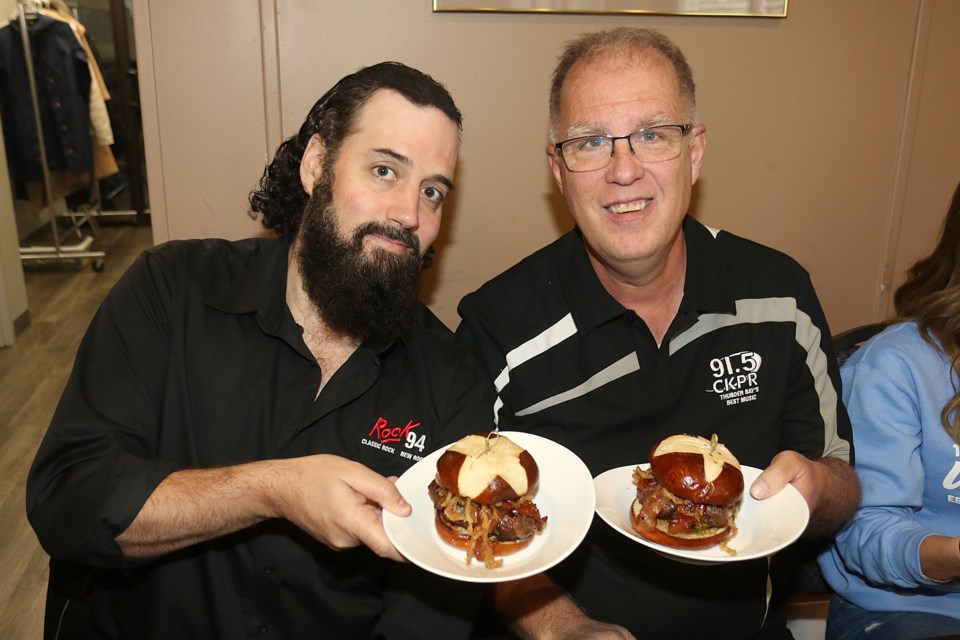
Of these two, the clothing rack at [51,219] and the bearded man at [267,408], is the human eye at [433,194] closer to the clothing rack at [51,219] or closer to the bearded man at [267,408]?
the bearded man at [267,408]

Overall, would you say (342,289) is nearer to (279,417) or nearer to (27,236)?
(279,417)

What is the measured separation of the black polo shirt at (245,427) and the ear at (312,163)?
13.7 inches

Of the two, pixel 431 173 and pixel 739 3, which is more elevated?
pixel 739 3

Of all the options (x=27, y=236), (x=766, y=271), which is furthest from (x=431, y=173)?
(x=27, y=236)

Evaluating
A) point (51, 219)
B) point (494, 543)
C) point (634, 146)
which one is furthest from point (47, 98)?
point (494, 543)

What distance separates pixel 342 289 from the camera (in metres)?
2.02

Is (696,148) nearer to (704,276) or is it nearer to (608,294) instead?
(704,276)

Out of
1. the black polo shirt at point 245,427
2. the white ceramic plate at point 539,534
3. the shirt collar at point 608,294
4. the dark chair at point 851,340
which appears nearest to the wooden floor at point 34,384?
the black polo shirt at point 245,427

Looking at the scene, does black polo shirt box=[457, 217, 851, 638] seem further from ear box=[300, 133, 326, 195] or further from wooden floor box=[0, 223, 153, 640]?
wooden floor box=[0, 223, 153, 640]

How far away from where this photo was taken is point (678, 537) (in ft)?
5.40

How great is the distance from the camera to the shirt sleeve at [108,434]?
5.54 feet

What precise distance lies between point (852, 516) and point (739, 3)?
1941mm

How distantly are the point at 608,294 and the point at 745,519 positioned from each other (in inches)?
29.5

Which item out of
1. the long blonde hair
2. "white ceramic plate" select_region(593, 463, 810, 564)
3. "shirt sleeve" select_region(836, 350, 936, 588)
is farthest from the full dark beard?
the long blonde hair
